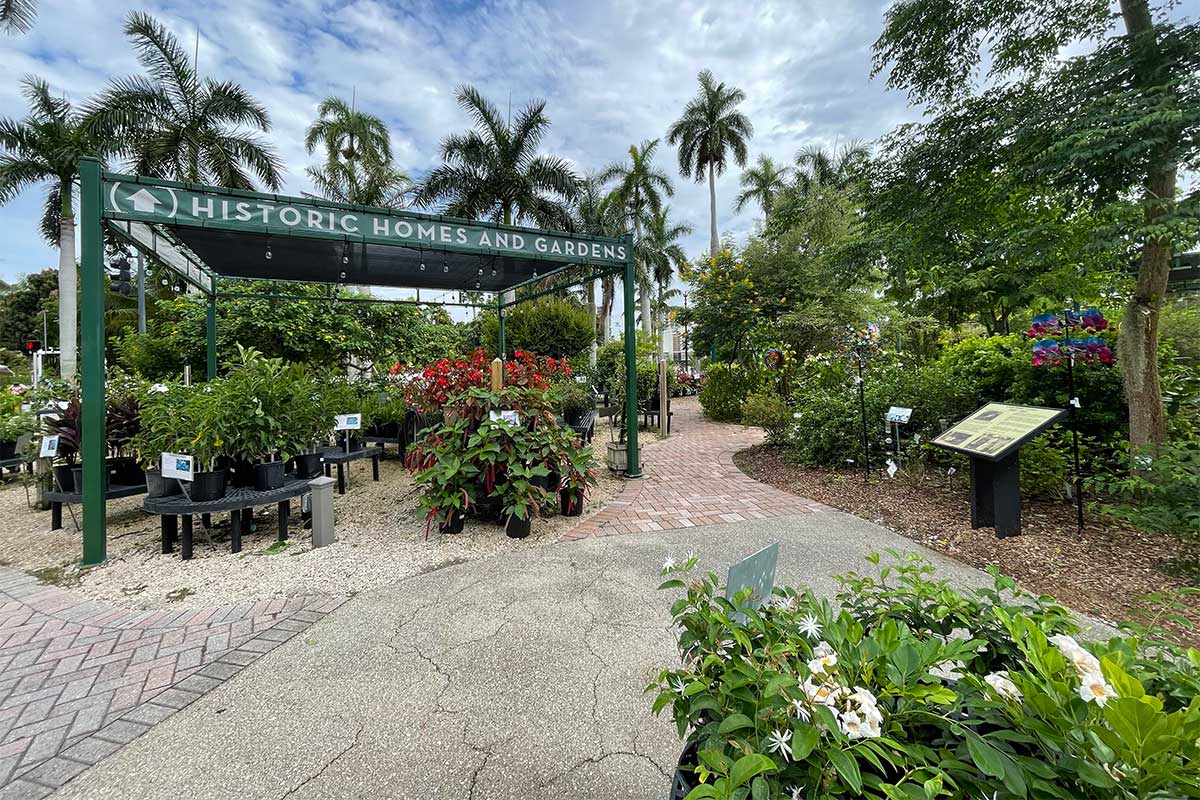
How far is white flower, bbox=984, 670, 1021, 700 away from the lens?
773 millimetres

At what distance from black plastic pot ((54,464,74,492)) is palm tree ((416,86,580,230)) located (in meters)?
12.7

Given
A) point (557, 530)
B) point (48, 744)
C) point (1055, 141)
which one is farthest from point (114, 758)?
point (1055, 141)

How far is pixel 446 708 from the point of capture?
181cm

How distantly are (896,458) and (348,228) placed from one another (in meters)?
5.84

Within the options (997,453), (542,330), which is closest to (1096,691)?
(997,453)

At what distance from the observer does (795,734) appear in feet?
2.47

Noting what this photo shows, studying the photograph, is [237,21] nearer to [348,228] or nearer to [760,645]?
[348,228]

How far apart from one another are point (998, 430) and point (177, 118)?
18.9m

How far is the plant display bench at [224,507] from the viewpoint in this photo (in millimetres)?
3217

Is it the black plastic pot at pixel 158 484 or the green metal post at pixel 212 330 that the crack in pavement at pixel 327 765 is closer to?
the black plastic pot at pixel 158 484

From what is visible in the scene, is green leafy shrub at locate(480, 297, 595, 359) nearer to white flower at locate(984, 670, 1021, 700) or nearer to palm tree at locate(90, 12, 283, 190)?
palm tree at locate(90, 12, 283, 190)

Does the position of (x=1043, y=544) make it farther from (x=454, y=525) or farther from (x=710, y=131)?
(x=710, y=131)

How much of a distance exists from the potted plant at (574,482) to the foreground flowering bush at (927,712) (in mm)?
2998

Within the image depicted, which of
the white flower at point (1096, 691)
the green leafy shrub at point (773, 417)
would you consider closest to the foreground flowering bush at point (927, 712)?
the white flower at point (1096, 691)
